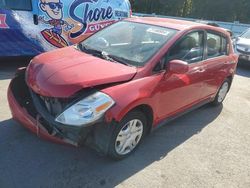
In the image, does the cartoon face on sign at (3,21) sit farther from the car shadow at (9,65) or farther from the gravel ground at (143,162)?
the gravel ground at (143,162)

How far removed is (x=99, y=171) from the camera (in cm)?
342

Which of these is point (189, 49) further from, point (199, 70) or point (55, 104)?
point (55, 104)

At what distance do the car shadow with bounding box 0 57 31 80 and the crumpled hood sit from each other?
9.81ft

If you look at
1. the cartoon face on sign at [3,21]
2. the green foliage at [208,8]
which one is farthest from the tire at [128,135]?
the green foliage at [208,8]

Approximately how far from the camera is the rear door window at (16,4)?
21.0 ft

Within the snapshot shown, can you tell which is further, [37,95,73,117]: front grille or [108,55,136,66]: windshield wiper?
[108,55,136,66]: windshield wiper

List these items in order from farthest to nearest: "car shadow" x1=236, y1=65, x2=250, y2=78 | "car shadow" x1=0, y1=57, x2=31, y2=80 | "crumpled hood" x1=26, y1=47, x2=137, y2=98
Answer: "car shadow" x1=236, y1=65, x2=250, y2=78
"car shadow" x1=0, y1=57, x2=31, y2=80
"crumpled hood" x1=26, y1=47, x2=137, y2=98

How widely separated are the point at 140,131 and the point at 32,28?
429 cm

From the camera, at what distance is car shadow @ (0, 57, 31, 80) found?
21.3ft

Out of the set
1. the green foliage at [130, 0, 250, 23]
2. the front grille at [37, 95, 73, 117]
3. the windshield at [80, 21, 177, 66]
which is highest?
the windshield at [80, 21, 177, 66]

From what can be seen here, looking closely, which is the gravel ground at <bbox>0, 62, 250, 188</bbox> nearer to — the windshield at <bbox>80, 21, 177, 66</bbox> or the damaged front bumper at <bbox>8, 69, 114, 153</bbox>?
the damaged front bumper at <bbox>8, 69, 114, 153</bbox>

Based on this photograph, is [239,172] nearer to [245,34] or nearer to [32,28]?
[32,28]

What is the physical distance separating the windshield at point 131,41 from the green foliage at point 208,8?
28.3 meters

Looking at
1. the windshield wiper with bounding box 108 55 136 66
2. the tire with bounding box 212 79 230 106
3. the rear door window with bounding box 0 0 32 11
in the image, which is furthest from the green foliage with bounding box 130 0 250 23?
the windshield wiper with bounding box 108 55 136 66
